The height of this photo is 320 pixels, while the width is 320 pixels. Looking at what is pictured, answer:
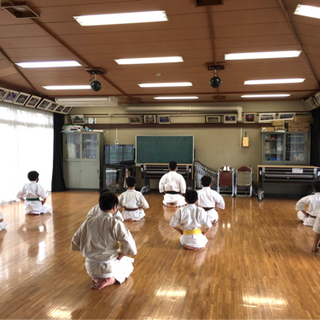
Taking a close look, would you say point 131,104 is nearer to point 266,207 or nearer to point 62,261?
point 266,207

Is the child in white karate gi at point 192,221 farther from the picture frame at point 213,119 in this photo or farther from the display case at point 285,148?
the picture frame at point 213,119

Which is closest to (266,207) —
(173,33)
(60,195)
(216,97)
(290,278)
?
(216,97)

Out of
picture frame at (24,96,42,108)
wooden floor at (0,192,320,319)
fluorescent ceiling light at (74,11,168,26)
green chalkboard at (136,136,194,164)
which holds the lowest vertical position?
wooden floor at (0,192,320,319)

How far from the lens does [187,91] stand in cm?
805

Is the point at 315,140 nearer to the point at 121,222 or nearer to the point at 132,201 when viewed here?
the point at 132,201

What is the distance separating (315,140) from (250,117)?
1.95 meters

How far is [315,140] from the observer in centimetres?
873

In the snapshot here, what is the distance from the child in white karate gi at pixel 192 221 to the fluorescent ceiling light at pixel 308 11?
95.9 inches

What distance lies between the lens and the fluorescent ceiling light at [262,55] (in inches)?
198

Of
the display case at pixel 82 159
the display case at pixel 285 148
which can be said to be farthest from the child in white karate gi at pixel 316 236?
the display case at pixel 82 159

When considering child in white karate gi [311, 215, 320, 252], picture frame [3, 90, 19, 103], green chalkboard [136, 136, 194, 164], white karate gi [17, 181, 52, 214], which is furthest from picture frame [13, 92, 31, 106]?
child in white karate gi [311, 215, 320, 252]

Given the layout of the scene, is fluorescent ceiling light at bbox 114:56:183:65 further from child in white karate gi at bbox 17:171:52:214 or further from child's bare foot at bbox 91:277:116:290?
child's bare foot at bbox 91:277:116:290

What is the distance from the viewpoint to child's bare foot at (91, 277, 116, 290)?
299cm

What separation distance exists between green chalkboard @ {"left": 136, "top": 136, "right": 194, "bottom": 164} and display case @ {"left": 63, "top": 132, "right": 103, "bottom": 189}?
4.39 feet
